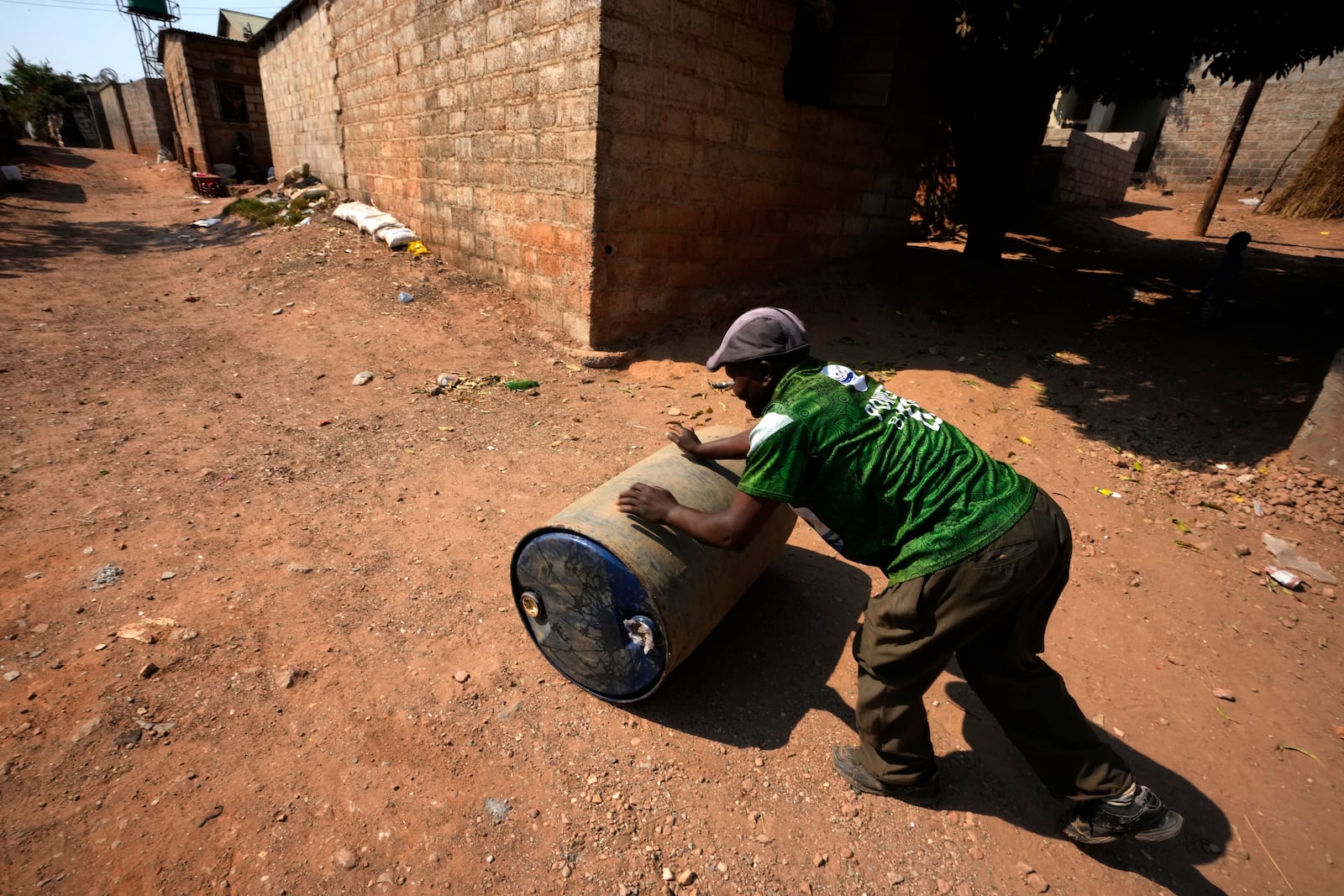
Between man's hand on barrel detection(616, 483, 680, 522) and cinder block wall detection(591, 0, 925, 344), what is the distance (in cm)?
396

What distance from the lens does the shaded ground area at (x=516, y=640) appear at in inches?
78.1

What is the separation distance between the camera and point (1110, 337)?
6641 millimetres

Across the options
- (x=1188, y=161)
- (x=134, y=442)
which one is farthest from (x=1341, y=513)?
(x=1188, y=161)

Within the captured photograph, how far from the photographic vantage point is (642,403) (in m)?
5.38

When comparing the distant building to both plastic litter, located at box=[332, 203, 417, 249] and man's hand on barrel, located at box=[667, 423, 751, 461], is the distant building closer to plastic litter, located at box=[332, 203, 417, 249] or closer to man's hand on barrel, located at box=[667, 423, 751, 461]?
plastic litter, located at box=[332, 203, 417, 249]

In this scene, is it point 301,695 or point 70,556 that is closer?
point 301,695

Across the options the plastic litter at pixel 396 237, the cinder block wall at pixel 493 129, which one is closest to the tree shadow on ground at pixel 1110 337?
the cinder block wall at pixel 493 129

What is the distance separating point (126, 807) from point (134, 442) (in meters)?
3.15

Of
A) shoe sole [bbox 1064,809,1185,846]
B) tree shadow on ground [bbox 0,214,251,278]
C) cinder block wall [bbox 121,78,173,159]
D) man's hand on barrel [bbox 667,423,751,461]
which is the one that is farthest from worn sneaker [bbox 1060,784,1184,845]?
cinder block wall [bbox 121,78,173,159]

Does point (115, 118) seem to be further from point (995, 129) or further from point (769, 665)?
point (769, 665)

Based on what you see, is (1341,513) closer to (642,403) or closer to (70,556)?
(642,403)

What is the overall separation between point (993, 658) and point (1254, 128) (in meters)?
20.8

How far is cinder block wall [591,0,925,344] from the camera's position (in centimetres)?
527

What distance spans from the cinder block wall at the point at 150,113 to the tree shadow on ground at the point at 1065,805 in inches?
1262
